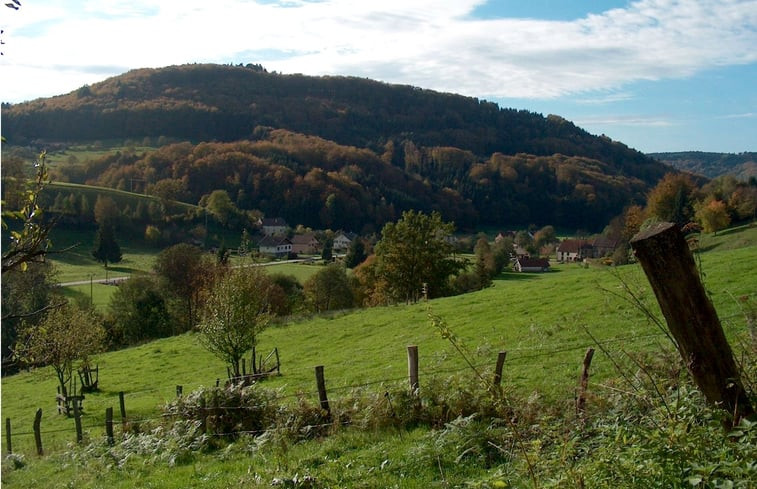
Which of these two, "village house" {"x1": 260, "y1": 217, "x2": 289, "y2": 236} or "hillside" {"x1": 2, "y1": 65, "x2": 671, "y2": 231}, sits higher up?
"hillside" {"x1": 2, "y1": 65, "x2": 671, "y2": 231}

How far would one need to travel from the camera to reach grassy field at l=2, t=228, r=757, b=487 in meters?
10.0

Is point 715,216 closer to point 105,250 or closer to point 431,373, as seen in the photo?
point 431,373

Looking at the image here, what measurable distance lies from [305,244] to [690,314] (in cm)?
10540

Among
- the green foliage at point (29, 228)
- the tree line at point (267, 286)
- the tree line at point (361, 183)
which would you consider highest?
the tree line at point (361, 183)

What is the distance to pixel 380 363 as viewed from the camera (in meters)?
20.2

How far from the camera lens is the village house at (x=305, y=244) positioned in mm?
105463

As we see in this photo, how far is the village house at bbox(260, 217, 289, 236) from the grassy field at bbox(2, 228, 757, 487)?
258 feet

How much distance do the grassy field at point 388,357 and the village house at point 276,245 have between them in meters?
62.4

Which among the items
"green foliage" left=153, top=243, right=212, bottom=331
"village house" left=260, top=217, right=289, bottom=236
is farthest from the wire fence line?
"village house" left=260, top=217, right=289, bottom=236

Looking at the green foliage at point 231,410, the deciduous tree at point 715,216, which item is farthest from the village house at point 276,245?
the green foliage at point 231,410

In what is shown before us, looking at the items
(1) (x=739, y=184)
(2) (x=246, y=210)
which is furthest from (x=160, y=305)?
(2) (x=246, y=210)

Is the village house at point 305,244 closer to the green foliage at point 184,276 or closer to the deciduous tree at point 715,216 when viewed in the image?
the green foliage at point 184,276

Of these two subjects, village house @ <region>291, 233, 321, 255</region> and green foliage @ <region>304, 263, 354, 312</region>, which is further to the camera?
village house @ <region>291, 233, 321, 255</region>

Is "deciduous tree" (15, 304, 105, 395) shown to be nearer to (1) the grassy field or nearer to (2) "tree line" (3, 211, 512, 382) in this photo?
(1) the grassy field
